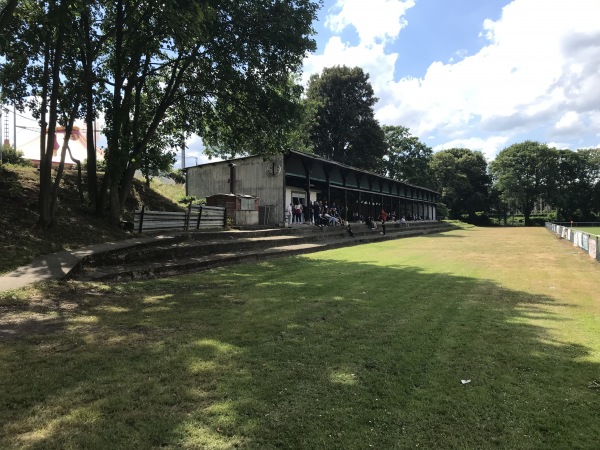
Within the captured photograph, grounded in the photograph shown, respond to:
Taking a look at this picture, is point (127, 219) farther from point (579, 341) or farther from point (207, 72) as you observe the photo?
point (579, 341)

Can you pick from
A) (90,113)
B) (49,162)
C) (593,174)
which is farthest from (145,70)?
(593,174)

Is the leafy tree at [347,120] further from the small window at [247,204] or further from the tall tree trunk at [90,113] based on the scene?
the tall tree trunk at [90,113]

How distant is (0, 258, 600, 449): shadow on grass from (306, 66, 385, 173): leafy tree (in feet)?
136

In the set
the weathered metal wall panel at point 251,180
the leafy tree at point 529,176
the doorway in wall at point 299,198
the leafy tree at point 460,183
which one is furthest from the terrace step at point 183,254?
the leafy tree at point 529,176

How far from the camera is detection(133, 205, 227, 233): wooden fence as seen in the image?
13625mm

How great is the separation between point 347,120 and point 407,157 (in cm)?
1461

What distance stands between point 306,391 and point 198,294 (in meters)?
4.34

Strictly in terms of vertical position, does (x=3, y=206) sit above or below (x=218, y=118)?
below

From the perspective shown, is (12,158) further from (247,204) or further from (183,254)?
(183,254)

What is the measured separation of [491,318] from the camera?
5.88 metres

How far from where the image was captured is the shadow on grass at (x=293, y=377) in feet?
8.85

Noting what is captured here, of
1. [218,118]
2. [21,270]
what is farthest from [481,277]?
[218,118]

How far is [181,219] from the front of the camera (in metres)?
15.6

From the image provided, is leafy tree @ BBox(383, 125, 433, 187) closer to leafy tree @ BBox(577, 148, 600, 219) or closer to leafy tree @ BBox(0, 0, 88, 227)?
leafy tree @ BBox(577, 148, 600, 219)
